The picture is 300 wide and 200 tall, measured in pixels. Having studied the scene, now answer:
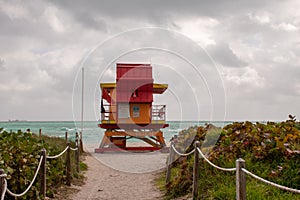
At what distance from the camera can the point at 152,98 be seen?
71.5 feet

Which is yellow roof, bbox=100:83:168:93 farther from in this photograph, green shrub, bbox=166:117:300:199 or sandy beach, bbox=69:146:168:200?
green shrub, bbox=166:117:300:199

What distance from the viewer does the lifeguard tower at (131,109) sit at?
2114cm

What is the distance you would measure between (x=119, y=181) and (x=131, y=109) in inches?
403

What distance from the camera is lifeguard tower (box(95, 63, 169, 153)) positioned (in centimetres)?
2114

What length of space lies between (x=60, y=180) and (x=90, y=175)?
Result: 10.1 feet

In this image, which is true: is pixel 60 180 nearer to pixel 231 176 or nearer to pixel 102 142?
pixel 231 176

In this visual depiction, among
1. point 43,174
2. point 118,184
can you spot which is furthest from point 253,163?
point 118,184

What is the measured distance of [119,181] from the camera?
11.5 meters

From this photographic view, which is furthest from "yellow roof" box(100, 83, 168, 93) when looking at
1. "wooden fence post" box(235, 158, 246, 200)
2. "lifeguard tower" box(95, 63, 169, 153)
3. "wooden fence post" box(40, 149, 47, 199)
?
"wooden fence post" box(235, 158, 246, 200)

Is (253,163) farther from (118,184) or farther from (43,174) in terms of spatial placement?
(118,184)

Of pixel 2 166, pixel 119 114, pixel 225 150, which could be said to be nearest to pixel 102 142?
pixel 119 114

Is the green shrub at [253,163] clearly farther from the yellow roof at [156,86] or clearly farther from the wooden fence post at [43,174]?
the yellow roof at [156,86]

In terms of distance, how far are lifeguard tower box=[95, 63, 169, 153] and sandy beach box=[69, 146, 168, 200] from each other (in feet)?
16.8

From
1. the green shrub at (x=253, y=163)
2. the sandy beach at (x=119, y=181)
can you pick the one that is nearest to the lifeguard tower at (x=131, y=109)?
the sandy beach at (x=119, y=181)
